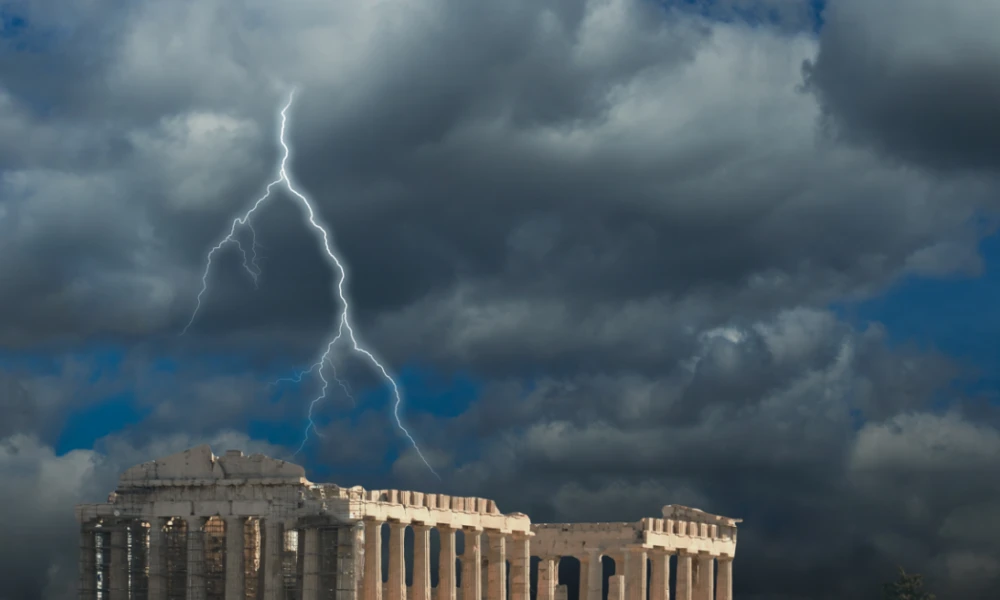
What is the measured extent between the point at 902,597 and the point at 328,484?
66.9m

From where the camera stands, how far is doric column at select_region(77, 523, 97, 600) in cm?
10588

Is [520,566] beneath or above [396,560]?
above

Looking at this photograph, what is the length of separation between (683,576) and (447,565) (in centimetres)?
2015

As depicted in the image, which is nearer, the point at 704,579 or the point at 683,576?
the point at 683,576

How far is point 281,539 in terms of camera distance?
101938 mm

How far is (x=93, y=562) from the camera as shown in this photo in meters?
106

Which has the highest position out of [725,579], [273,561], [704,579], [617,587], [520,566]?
[520,566]

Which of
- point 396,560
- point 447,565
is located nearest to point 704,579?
point 447,565

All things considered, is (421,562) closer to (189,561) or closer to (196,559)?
(196,559)

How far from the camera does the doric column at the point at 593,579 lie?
116 meters

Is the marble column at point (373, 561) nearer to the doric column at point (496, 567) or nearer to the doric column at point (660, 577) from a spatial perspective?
the doric column at point (496, 567)

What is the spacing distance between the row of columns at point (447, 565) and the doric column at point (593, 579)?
3.74 meters

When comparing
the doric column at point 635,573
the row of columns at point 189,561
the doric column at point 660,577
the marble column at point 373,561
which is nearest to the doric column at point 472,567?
the marble column at point 373,561

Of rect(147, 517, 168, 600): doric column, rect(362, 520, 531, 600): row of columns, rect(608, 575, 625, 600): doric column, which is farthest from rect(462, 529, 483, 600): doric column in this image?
rect(147, 517, 168, 600): doric column
